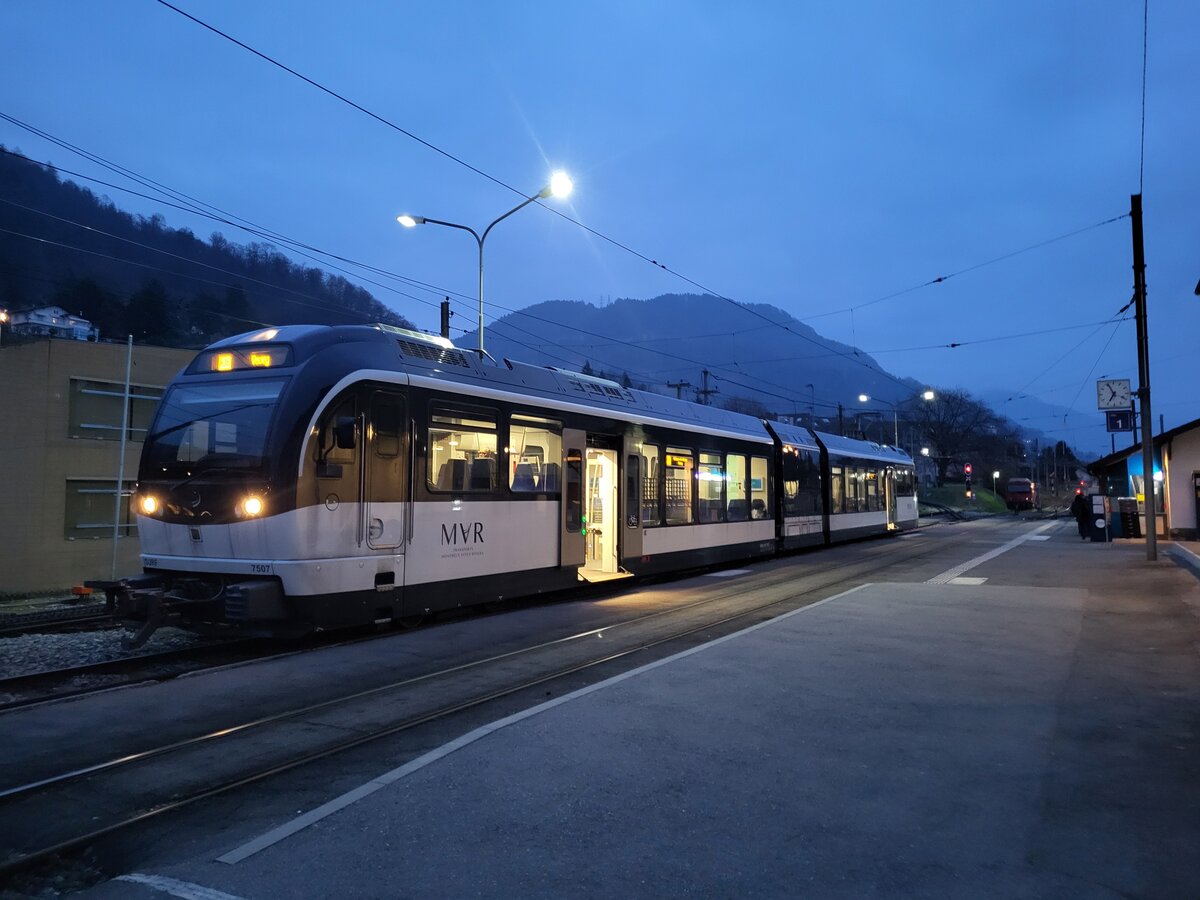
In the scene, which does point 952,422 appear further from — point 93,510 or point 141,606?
point 141,606

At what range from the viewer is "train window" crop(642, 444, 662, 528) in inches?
589

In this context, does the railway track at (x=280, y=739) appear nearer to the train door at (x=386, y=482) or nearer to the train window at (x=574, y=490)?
the train door at (x=386, y=482)

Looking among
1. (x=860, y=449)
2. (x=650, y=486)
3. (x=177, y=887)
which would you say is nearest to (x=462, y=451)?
(x=650, y=486)

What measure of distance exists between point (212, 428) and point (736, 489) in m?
12.3

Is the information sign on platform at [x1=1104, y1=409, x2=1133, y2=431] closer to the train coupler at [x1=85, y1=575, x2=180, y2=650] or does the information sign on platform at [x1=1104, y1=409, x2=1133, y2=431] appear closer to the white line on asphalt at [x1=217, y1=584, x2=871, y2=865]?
the white line on asphalt at [x1=217, y1=584, x2=871, y2=865]

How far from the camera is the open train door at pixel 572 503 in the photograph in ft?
41.5

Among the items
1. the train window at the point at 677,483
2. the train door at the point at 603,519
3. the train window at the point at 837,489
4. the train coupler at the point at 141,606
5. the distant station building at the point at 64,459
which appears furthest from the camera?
the train window at the point at 837,489

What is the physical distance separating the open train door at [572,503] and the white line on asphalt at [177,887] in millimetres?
8968

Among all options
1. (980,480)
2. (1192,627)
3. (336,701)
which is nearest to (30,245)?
(336,701)

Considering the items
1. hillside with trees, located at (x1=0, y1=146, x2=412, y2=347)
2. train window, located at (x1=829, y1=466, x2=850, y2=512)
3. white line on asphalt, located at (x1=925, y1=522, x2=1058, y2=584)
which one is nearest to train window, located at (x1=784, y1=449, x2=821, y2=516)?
train window, located at (x1=829, y1=466, x2=850, y2=512)

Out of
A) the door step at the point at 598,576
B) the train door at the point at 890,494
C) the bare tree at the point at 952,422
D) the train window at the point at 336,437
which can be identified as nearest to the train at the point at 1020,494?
the bare tree at the point at 952,422

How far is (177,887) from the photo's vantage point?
11.7 feet

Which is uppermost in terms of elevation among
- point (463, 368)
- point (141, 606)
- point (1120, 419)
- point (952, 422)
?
point (952, 422)

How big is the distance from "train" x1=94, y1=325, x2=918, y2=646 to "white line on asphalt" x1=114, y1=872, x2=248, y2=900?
456 centimetres
